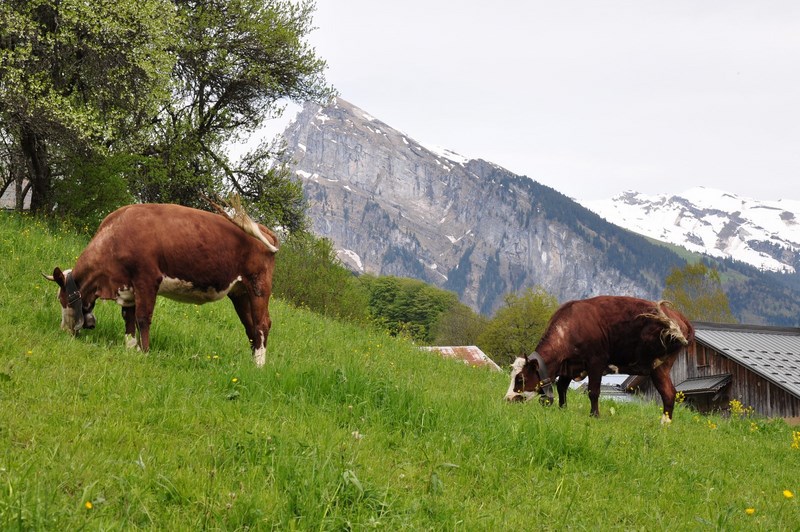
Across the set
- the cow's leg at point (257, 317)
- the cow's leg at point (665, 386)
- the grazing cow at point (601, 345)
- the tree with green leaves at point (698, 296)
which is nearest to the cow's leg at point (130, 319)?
the cow's leg at point (257, 317)

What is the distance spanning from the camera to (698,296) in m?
84.8

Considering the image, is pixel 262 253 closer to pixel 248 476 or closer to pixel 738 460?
pixel 248 476

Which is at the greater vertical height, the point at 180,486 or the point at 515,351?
the point at 180,486

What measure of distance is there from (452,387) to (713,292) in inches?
3639

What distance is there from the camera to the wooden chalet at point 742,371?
39.5 m

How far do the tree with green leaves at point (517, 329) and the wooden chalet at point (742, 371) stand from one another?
114 feet

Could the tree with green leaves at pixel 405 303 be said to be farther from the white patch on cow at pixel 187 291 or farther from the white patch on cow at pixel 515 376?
the white patch on cow at pixel 187 291

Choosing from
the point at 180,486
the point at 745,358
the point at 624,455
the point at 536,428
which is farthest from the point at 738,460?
the point at 745,358

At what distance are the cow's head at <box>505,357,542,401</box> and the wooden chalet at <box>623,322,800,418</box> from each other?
2850cm

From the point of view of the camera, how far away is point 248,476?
4758 mm

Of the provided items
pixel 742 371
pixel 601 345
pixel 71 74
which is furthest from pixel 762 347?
pixel 71 74

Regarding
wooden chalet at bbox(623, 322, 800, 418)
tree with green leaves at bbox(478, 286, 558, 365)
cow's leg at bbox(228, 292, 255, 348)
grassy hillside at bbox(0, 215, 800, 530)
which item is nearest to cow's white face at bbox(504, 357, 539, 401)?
grassy hillside at bbox(0, 215, 800, 530)

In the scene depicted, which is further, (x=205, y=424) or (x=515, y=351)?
(x=515, y=351)

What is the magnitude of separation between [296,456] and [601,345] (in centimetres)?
887
